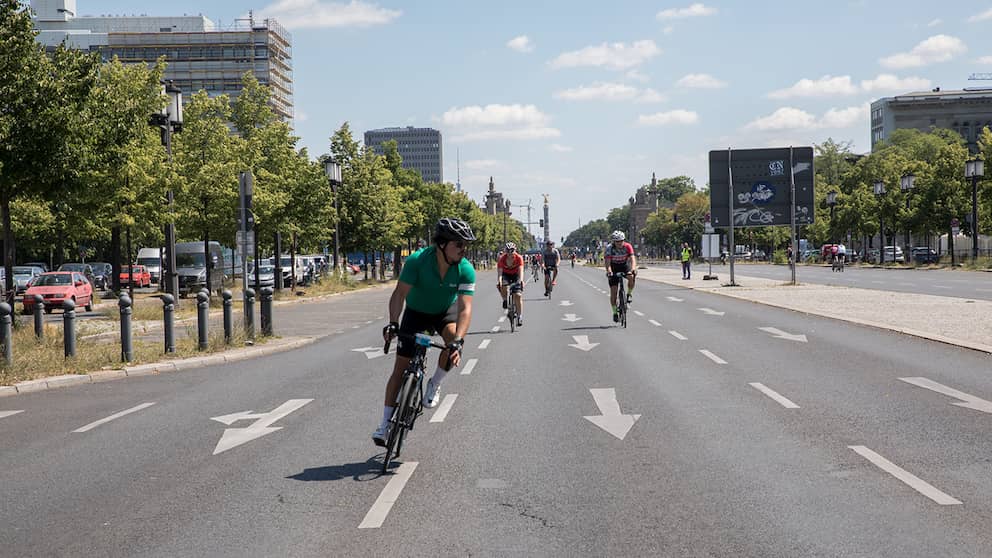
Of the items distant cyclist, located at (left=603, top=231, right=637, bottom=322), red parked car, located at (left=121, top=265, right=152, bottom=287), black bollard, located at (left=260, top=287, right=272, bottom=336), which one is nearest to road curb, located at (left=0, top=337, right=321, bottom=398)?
black bollard, located at (left=260, top=287, right=272, bottom=336)

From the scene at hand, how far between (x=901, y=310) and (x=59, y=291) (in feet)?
81.0

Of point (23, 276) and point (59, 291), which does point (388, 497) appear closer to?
point (59, 291)

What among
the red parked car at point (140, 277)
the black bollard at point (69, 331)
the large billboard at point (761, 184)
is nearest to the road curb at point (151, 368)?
the black bollard at point (69, 331)

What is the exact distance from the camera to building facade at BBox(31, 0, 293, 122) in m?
137

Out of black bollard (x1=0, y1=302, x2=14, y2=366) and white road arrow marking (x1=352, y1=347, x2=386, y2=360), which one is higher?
black bollard (x1=0, y1=302, x2=14, y2=366)

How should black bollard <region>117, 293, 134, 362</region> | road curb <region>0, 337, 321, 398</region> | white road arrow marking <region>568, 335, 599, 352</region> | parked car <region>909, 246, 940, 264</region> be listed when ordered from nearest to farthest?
1. road curb <region>0, 337, 321, 398</region>
2. black bollard <region>117, 293, 134, 362</region>
3. white road arrow marking <region>568, 335, 599, 352</region>
4. parked car <region>909, 246, 940, 264</region>

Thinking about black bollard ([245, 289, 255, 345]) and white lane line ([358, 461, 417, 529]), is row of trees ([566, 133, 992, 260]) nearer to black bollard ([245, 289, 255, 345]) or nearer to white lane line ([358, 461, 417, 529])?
black bollard ([245, 289, 255, 345])

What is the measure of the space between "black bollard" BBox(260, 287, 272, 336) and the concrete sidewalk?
11.7 meters

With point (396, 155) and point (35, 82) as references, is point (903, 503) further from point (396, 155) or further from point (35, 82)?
point (396, 155)

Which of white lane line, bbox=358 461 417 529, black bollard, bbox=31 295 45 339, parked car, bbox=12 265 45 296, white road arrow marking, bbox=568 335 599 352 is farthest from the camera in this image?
parked car, bbox=12 265 45 296

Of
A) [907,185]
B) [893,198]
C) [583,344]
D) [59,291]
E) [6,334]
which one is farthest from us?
[893,198]

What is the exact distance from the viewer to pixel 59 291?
29.7 m

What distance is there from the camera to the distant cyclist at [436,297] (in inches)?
264

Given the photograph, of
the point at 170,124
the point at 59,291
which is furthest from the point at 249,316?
the point at 59,291
